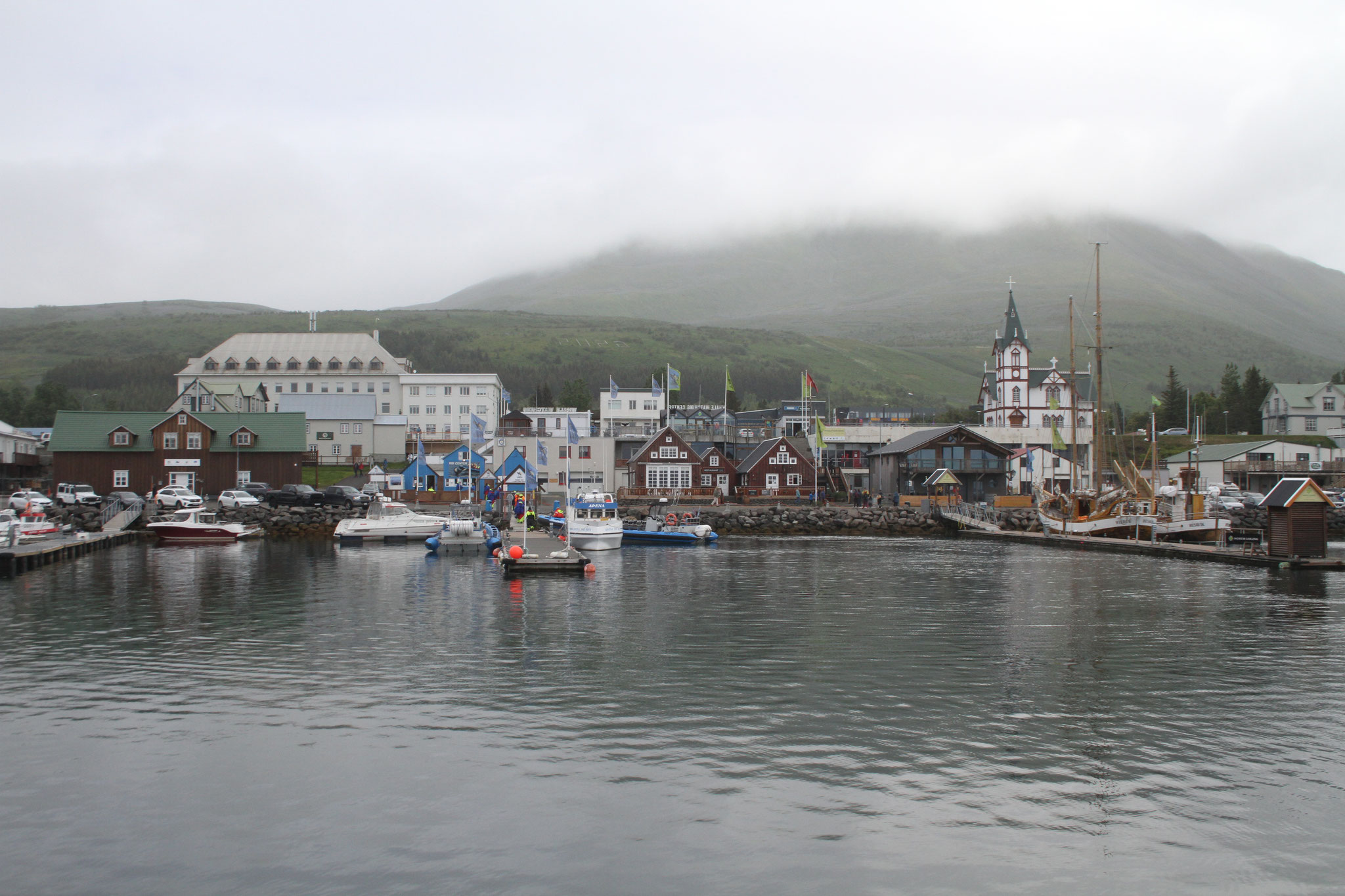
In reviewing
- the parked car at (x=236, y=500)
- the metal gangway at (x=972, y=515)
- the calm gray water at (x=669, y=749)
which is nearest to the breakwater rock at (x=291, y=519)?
the parked car at (x=236, y=500)

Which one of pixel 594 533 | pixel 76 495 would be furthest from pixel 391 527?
pixel 76 495

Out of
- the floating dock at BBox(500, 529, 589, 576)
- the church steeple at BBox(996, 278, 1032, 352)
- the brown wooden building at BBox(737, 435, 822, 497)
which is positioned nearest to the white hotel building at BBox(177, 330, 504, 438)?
the brown wooden building at BBox(737, 435, 822, 497)

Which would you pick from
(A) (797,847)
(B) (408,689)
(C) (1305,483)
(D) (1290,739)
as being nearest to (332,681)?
(B) (408,689)

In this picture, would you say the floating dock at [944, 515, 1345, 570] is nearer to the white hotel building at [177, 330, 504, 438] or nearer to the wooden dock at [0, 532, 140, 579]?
the wooden dock at [0, 532, 140, 579]

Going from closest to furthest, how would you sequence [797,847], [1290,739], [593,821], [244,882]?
[244,882], [797,847], [593,821], [1290,739]

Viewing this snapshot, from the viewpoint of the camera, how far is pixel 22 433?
10219cm

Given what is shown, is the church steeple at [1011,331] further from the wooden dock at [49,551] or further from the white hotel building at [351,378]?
the wooden dock at [49,551]

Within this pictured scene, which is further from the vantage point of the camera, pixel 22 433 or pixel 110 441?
pixel 22 433

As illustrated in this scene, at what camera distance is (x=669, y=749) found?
17078 mm

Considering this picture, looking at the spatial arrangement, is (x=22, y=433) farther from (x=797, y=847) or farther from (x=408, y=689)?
(x=797, y=847)

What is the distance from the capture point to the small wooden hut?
45188mm

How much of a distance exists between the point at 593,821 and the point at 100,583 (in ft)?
115

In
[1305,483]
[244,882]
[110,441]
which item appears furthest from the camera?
[110,441]

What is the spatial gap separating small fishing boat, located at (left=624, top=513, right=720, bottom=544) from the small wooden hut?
108 feet
